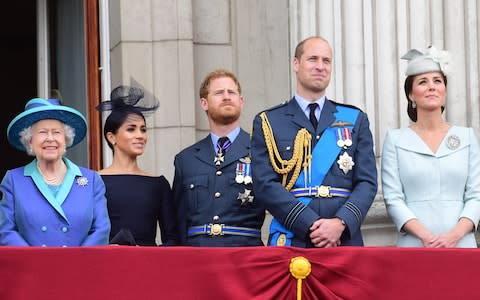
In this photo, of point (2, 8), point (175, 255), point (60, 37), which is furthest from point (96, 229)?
point (2, 8)

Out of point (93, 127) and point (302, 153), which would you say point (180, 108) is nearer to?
point (93, 127)

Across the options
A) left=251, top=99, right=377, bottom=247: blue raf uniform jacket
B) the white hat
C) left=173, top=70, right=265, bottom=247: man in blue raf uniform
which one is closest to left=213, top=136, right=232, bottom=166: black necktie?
left=173, top=70, right=265, bottom=247: man in blue raf uniform

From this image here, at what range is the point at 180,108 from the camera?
812cm

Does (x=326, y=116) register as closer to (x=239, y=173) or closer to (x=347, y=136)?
(x=347, y=136)

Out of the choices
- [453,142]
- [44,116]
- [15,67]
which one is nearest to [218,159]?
[44,116]

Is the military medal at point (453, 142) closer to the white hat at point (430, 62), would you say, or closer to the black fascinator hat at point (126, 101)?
the white hat at point (430, 62)

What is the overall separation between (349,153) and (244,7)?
2.29 m

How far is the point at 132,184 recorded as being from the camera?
6.83 m

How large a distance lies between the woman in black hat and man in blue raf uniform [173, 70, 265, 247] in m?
0.09

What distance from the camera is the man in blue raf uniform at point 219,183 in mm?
6711

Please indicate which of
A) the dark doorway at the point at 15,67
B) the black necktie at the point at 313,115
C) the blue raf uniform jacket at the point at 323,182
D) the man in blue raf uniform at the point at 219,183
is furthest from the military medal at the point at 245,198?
the dark doorway at the point at 15,67

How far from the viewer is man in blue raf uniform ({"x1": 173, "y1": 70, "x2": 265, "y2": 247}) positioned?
6.71 meters

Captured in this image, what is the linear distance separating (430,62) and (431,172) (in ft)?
1.98

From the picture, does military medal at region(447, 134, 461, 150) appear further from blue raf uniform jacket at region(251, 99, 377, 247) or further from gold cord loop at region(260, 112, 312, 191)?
gold cord loop at region(260, 112, 312, 191)
